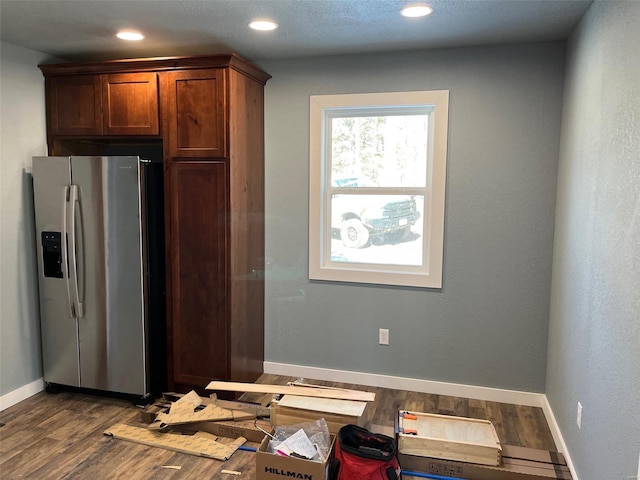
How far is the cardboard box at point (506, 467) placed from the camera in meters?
2.45

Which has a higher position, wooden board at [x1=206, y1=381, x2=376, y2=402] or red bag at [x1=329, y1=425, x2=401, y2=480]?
wooden board at [x1=206, y1=381, x2=376, y2=402]

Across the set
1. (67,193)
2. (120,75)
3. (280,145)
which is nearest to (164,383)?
(67,193)

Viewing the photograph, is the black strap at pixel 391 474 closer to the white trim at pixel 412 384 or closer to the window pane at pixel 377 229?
the white trim at pixel 412 384

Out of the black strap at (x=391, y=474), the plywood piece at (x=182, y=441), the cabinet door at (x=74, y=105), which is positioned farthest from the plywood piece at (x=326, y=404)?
the cabinet door at (x=74, y=105)

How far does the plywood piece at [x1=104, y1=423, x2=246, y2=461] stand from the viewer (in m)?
2.73

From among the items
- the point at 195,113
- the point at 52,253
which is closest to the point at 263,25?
the point at 195,113

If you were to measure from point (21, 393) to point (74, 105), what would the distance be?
2.06 metres

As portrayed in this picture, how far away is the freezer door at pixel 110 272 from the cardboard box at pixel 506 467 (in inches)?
74.4

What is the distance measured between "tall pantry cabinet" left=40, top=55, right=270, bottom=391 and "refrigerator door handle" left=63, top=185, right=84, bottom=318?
0.51m

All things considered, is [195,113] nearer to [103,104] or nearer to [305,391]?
[103,104]

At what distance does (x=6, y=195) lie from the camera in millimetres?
3242

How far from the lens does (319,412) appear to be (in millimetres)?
2701

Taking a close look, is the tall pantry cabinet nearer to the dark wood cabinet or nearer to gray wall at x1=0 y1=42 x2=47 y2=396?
the dark wood cabinet

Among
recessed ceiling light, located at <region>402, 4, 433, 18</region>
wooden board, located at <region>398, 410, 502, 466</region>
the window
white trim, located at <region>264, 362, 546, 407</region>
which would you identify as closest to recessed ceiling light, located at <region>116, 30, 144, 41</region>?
the window
